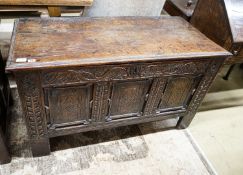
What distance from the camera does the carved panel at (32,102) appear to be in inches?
40.0

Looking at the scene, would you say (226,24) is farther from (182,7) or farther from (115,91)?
(115,91)

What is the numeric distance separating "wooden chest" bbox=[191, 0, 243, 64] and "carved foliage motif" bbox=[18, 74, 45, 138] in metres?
1.16

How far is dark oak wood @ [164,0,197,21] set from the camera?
172 centimetres

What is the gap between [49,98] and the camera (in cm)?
114

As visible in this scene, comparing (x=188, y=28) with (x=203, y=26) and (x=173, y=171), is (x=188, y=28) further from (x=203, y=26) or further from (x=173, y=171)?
(x=173, y=171)

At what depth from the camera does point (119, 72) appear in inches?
45.4

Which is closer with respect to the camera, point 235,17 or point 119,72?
point 119,72

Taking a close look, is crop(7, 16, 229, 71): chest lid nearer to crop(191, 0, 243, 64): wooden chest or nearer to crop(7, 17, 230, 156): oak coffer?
crop(7, 17, 230, 156): oak coffer

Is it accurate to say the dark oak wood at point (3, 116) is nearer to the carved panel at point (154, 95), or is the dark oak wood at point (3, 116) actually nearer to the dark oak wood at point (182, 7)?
the carved panel at point (154, 95)

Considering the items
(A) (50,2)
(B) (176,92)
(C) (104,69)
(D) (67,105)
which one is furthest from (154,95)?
(A) (50,2)

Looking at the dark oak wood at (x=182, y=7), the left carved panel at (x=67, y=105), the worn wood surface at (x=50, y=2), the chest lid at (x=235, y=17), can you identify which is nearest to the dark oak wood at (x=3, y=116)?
the left carved panel at (x=67, y=105)

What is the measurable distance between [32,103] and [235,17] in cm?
133

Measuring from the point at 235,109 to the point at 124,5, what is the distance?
141 cm

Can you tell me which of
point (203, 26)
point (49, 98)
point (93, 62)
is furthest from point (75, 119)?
point (203, 26)
